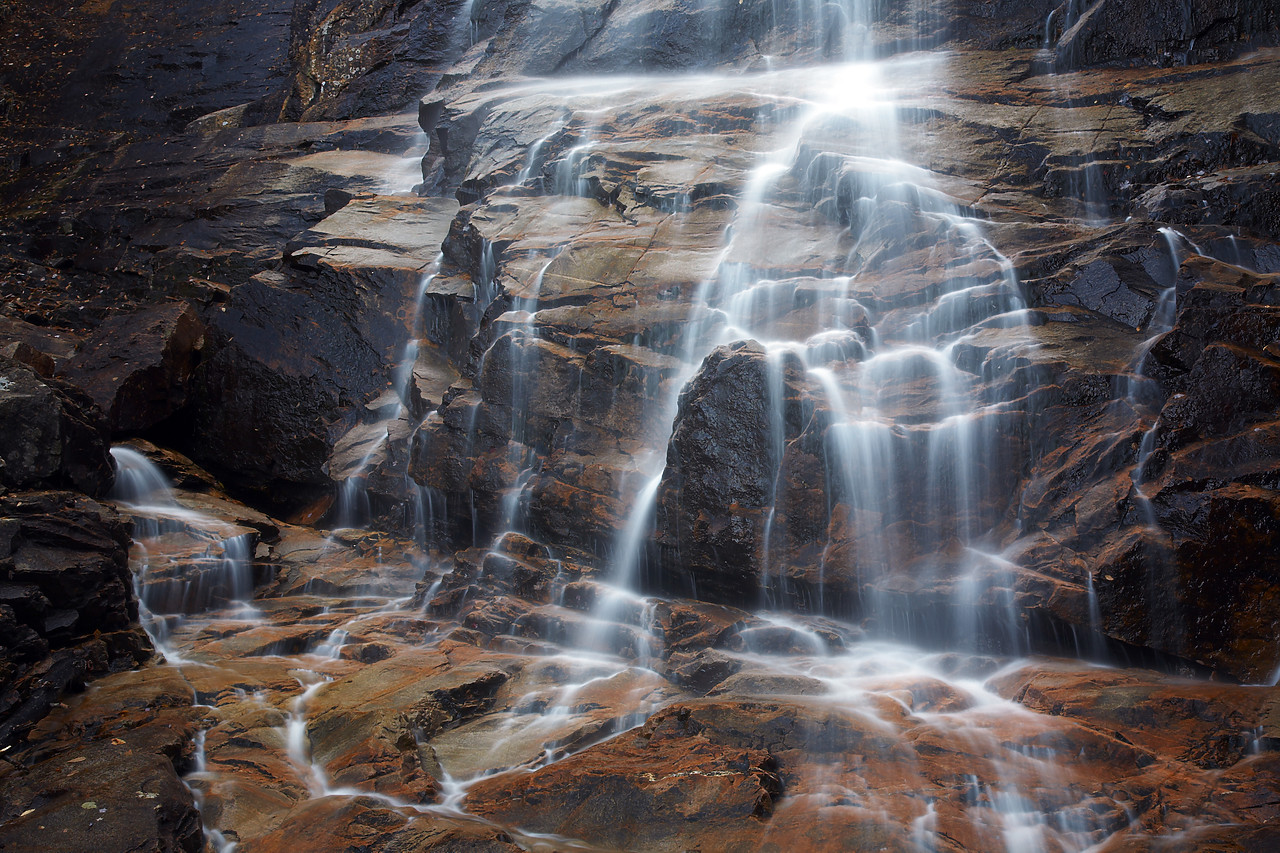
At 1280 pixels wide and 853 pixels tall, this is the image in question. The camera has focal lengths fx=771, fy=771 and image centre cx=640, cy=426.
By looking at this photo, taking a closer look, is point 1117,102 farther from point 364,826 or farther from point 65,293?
point 65,293

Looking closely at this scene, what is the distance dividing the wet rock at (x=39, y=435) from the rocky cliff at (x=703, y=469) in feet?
0.17

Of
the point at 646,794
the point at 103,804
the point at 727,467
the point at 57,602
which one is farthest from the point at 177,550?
the point at 646,794

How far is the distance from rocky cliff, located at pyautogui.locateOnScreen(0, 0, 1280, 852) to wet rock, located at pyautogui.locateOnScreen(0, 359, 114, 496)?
0.05 metres

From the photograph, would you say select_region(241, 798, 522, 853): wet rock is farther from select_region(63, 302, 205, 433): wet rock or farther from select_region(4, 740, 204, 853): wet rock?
select_region(63, 302, 205, 433): wet rock

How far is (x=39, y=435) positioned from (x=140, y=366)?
518cm

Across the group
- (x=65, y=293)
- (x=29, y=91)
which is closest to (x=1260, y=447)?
(x=65, y=293)

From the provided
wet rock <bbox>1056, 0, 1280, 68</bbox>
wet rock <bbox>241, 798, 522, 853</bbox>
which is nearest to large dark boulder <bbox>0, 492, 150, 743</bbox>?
wet rock <bbox>241, 798, 522, 853</bbox>

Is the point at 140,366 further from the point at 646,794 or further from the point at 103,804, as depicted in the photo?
the point at 646,794

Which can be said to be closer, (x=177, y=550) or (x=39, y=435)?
(x=39, y=435)

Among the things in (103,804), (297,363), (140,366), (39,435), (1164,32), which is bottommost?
(103,804)

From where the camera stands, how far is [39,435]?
9328 mm

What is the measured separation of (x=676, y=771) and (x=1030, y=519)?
4593 millimetres

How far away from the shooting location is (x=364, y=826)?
17.5 feet

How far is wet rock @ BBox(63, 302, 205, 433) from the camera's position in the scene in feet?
45.0
